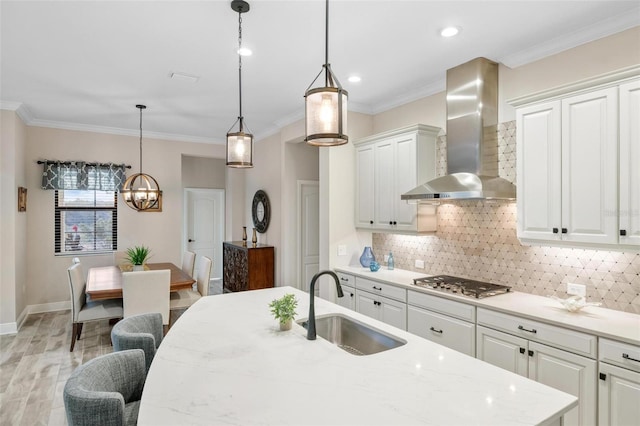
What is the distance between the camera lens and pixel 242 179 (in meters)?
7.56

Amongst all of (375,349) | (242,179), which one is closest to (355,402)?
(375,349)

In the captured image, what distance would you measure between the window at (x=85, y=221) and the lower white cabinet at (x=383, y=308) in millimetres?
4380

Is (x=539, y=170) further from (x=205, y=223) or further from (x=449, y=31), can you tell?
(x=205, y=223)

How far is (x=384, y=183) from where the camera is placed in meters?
4.07

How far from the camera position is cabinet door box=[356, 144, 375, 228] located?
426 centimetres

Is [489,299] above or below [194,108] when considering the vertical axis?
below

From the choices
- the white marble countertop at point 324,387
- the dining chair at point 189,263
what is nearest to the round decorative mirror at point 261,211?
the dining chair at point 189,263

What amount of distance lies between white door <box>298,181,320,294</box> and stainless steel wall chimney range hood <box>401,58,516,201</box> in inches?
112

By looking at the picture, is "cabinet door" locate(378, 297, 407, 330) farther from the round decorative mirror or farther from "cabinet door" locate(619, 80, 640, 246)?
the round decorative mirror

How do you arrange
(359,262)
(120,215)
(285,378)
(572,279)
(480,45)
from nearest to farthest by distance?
1. (285,378)
2. (572,279)
3. (480,45)
4. (359,262)
5. (120,215)

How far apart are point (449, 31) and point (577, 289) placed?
213 cm

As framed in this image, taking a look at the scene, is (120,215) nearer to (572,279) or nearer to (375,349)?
(375,349)

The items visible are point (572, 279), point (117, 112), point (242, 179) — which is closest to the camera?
point (572, 279)

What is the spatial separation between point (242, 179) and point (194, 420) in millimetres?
6616
